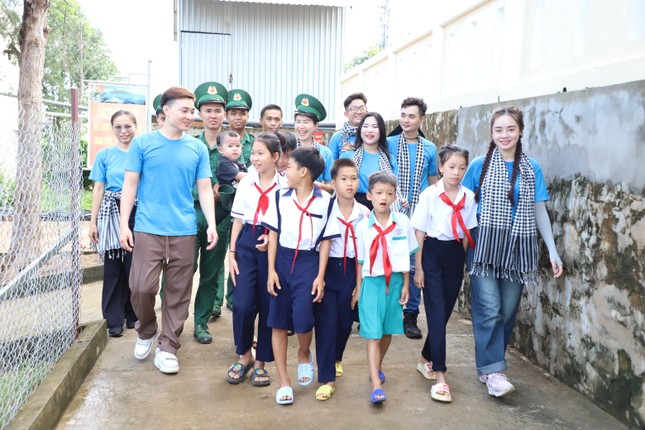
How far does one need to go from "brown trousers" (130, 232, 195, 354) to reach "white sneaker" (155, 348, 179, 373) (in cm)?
4

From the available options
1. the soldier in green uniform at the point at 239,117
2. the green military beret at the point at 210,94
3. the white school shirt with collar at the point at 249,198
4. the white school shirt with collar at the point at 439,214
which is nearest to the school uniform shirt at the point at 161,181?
the white school shirt with collar at the point at 249,198

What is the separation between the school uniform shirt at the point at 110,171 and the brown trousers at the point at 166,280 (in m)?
0.95

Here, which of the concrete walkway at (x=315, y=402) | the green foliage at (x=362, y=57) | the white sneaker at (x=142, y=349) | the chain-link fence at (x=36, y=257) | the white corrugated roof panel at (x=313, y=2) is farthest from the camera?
the green foliage at (x=362, y=57)

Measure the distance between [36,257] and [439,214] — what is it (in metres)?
2.49

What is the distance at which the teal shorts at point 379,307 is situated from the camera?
3.71 meters

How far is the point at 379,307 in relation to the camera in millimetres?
3736

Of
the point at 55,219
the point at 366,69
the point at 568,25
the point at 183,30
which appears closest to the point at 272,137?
the point at 55,219

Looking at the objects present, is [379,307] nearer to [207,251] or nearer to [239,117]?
[207,251]

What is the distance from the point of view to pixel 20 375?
11.9 feet

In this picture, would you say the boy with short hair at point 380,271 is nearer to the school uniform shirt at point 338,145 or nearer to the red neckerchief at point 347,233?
the red neckerchief at point 347,233

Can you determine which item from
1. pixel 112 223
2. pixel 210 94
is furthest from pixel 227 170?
pixel 112 223

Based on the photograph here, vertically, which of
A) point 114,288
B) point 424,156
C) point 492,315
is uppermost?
point 424,156

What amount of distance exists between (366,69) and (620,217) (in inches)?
292

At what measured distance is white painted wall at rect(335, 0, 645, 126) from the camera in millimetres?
3676
